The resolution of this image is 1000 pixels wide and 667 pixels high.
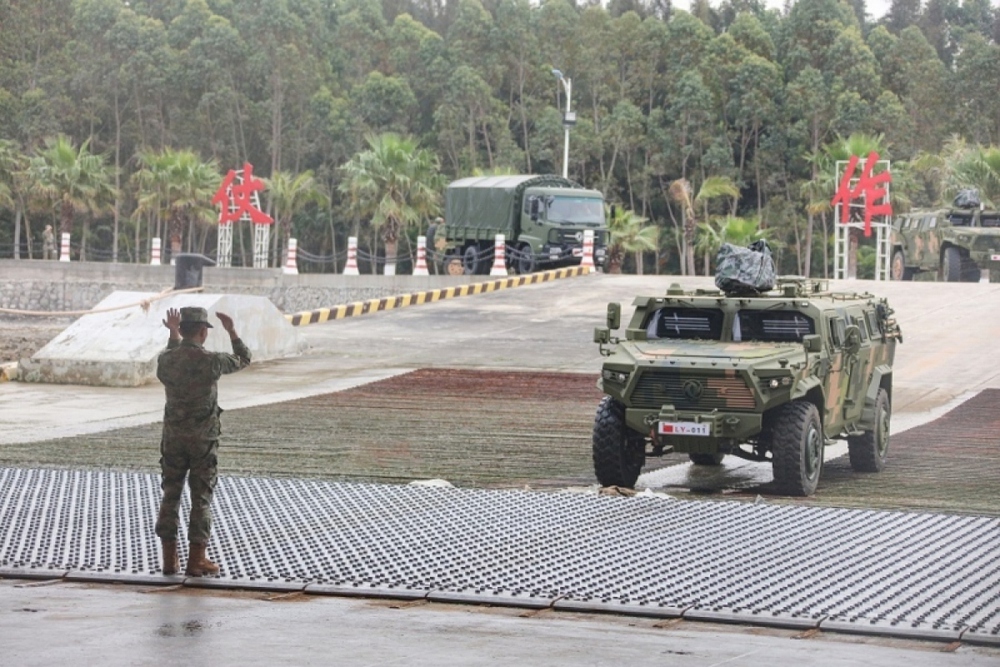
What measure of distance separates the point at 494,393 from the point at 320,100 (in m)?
60.8

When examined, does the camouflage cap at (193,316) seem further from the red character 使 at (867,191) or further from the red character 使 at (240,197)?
the red character 使 at (240,197)

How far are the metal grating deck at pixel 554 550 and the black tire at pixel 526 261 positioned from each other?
94.9 feet

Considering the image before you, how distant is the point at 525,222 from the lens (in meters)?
42.4

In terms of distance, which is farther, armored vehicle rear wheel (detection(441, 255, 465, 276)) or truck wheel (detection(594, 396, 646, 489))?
armored vehicle rear wheel (detection(441, 255, 465, 276))

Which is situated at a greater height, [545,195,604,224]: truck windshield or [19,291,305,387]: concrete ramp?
[545,195,604,224]: truck windshield

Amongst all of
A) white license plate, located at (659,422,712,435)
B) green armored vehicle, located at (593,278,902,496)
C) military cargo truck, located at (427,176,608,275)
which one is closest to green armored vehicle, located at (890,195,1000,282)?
military cargo truck, located at (427,176,608,275)

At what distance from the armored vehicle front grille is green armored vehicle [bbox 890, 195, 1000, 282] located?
2365 centimetres

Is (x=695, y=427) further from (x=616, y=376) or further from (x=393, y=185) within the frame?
(x=393, y=185)

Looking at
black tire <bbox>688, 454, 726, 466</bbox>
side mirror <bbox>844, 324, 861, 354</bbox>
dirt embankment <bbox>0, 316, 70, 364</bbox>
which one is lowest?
dirt embankment <bbox>0, 316, 70, 364</bbox>

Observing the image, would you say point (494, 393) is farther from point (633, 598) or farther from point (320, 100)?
point (320, 100)

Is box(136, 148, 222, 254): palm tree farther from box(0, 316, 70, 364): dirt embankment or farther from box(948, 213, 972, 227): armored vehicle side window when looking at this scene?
box(948, 213, 972, 227): armored vehicle side window

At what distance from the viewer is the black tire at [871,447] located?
15.3 m

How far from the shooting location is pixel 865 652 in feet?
25.0

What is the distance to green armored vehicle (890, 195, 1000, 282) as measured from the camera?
35.8 meters
